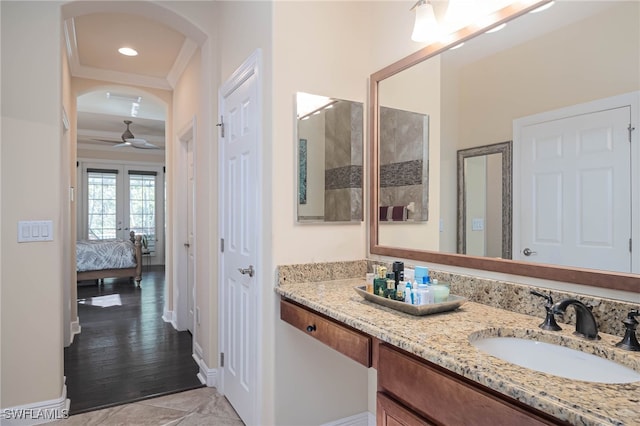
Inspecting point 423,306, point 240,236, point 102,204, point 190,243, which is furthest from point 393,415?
point 102,204

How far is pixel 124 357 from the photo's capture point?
3.31 meters

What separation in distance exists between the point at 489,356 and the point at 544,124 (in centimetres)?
87

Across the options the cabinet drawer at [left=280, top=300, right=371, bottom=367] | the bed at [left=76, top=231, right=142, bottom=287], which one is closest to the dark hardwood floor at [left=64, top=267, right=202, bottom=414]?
the bed at [left=76, top=231, right=142, bottom=287]

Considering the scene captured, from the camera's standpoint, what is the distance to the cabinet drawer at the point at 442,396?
87 centimetres

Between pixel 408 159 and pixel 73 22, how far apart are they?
110 inches

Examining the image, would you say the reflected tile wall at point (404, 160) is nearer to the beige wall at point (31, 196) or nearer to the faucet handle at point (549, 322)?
the faucet handle at point (549, 322)

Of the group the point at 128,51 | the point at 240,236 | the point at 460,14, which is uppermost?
the point at 128,51

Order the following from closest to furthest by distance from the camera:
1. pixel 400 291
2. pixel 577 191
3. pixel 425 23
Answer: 1. pixel 577 191
2. pixel 400 291
3. pixel 425 23

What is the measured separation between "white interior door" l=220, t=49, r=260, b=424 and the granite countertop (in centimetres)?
46

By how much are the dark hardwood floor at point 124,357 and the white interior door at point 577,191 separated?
252cm

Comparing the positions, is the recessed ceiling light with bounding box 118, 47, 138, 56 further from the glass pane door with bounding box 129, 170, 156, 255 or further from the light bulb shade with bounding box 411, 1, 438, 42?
the glass pane door with bounding box 129, 170, 156, 255

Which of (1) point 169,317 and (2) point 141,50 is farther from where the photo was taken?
(1) point 169,317

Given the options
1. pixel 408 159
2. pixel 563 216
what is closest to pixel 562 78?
pixel 563 216

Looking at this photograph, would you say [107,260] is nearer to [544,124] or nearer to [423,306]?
[423,306]
